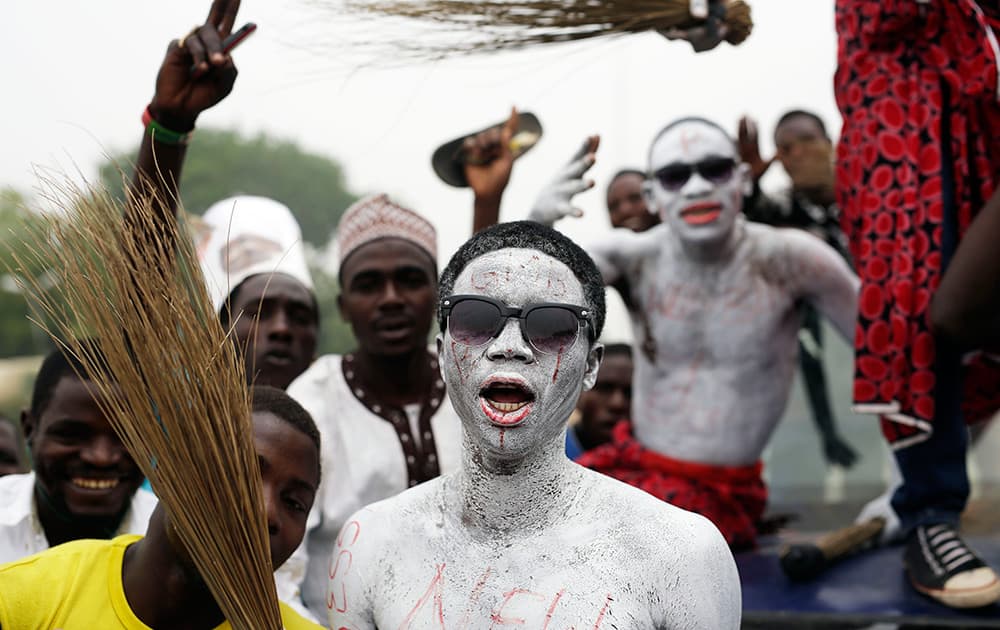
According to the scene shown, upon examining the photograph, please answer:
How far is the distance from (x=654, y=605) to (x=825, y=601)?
6.61ft

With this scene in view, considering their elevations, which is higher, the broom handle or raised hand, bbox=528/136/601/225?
raised hand, bbox=528/136/601/225

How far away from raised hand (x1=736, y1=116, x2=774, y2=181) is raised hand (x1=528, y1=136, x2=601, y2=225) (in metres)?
1.21

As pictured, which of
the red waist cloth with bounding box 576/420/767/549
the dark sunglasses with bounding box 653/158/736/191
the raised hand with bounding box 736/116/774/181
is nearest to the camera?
the dark sunglasses with bounding box 653/158/736/191

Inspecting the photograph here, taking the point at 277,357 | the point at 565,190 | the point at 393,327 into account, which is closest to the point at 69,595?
the point at 393,327

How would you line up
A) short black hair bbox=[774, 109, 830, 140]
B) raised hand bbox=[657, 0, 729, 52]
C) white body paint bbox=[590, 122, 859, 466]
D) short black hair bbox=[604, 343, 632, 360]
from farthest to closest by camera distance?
short black hair bbox=[774, 109, 830, 140] → short black hair bbox=[604, 343, 632, 360] → white body paint bbox=[590, 122, 859, 466] → raised hand bbox=[657, 0, 729, 52]

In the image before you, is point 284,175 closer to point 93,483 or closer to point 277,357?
point 277,357


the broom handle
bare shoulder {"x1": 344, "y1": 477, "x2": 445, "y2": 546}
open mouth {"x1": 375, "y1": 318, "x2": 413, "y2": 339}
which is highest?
open mouth {"x1": 375, "y1": 318, "x2": 413, "y2": 339}

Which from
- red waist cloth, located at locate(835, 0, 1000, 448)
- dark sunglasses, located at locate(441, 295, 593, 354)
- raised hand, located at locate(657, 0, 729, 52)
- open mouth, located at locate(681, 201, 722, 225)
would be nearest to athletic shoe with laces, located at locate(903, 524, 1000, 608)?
red waist cloth, located at locate(835, 0, 1000, 448)

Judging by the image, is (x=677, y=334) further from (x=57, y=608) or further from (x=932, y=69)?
(x=57, y=608)

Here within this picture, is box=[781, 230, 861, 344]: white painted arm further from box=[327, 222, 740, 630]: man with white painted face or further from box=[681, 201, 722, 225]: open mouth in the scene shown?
box=[327, 222, 740, 630]: man with white painted face

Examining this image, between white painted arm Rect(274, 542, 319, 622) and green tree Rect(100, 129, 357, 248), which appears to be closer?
white painted arm Rect(274, 542, 319, 622)

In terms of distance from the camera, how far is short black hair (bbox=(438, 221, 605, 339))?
7.47ft

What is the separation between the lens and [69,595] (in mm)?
2475

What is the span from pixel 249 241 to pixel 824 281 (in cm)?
216
